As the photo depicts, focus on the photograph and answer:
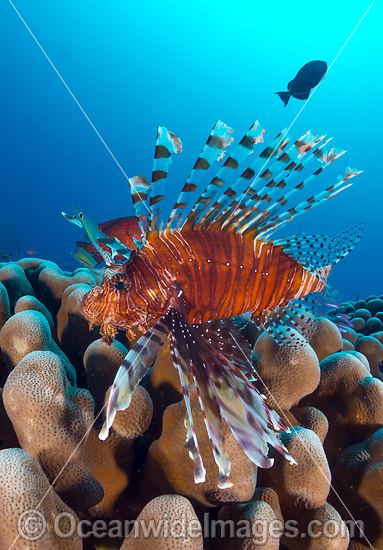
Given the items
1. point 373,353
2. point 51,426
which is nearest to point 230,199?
point 51,426

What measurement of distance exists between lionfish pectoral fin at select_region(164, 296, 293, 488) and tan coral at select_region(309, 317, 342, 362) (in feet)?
3.82

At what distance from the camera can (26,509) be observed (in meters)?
1.27

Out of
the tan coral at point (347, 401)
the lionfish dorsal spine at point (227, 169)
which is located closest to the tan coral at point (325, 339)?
the tan coral at point (347, 401)

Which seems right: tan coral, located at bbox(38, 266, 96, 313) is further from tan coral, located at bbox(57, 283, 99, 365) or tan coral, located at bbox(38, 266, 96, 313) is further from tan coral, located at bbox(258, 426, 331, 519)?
tan coral, located at bbox(258, 426, 331, 519)

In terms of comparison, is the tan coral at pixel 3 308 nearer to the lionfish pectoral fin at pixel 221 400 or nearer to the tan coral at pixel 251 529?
the lionfish pectoral fin at pixel 221 400

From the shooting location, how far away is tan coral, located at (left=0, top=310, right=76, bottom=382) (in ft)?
6.89

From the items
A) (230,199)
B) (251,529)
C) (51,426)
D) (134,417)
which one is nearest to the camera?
(251,529)

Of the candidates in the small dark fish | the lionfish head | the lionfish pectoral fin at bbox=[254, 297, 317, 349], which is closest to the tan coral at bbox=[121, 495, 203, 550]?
the lionfish head

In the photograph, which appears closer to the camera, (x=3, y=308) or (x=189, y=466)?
(x=189, y=466)

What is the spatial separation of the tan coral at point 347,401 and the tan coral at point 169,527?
56.9 inches

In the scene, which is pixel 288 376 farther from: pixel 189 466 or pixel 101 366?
pixel 101 366

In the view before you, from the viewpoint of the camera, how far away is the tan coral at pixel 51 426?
Result: 1636 mm

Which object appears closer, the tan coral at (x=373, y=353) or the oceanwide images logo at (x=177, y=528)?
the oceanwide images logo at (x=177, y=528)

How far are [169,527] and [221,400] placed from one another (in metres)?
0.51
